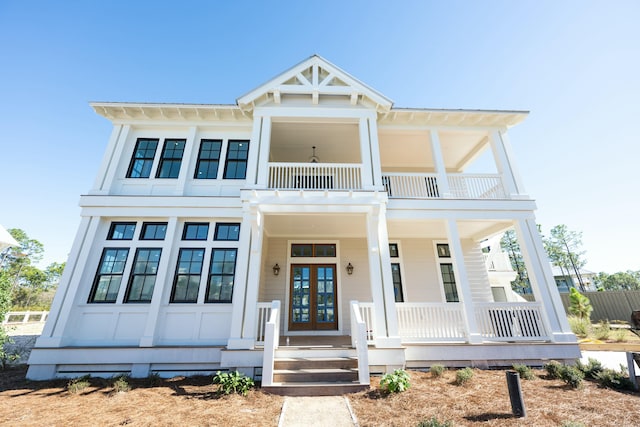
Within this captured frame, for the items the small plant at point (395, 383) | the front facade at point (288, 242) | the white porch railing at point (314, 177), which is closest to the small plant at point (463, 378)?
the front facade at point (288, 242)

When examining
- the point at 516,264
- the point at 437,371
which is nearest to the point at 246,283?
the point at 437,371

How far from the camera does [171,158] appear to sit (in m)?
7.70

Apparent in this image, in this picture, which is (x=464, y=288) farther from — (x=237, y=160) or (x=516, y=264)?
(x=516, y=264)

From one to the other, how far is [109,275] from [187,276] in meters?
2.08

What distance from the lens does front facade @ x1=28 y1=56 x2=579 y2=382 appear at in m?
5.85

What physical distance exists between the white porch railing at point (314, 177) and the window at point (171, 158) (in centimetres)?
295

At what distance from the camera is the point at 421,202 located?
23.2 ft

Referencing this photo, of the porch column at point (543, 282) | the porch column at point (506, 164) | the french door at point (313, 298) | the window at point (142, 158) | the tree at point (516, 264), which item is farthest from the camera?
the tree at point (516, 264)

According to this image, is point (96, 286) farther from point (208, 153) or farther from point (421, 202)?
point (421, 202)

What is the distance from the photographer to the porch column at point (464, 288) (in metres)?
6.06

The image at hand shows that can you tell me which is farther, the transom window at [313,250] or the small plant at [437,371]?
the transom window at [313,250]

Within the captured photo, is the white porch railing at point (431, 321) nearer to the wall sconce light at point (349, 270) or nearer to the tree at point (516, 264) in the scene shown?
the wall sconce light at point (349, 270)

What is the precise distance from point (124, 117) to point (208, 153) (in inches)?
113

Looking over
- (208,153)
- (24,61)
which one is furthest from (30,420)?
(24,61)
